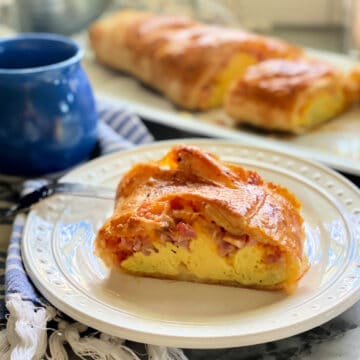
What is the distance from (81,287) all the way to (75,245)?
11 cm

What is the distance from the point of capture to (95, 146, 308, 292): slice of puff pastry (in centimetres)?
83

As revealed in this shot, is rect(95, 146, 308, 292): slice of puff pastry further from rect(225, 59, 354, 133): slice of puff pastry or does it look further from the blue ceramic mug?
rect(225, 59, 354, 133): slice of puff pastry

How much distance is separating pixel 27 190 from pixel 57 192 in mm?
60

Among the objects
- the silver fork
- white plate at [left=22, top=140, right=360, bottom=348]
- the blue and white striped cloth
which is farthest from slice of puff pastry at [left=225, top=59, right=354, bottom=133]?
the silver fork

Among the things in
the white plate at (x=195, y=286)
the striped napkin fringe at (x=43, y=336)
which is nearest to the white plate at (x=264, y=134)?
the white plate at (x=195, y=286)

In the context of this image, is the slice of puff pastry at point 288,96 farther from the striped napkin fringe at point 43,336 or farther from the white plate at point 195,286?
the striped napkin fringe at point 43,336

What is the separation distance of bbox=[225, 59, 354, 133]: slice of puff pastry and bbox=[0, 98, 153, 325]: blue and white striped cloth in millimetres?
269

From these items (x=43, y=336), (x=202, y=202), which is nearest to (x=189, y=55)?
(x=202, y=202)

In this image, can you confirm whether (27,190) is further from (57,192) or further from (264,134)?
(264,134)

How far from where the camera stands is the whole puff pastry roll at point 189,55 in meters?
1.68

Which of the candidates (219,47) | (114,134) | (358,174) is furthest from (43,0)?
(358,174)

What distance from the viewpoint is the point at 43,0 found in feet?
6.67

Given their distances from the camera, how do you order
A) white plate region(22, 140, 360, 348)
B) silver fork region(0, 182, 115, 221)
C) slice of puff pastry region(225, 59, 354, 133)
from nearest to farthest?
1. white plate region(22, 140, 360, 348)
2. silver fork region(0, 182, 115, 221)
3. slice of puff pastry region(225, 59, 354, 133)

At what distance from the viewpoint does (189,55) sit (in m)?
1.71
